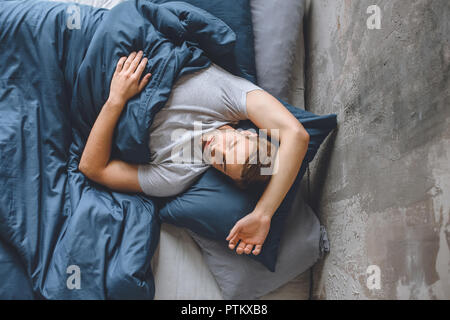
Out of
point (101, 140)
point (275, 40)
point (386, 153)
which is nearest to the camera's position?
point (386, 153)

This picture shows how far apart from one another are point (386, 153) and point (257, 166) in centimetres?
35

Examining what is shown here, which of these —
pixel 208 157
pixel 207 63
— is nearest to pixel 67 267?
pixel 208 157

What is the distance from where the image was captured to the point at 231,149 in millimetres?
926

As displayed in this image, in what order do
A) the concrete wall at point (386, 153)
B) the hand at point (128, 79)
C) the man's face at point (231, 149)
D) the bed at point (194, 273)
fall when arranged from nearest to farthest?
1. the concrete wall at point (386, 153)
2. the man's face at point (231, 149)
3. the hand at point (128, 79)
4. the bed at point (194, 273)

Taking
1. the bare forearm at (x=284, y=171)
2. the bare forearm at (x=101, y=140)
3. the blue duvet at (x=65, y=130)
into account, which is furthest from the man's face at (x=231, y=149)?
the bare forearm at (x=101, y=140)

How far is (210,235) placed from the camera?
107 centimetres

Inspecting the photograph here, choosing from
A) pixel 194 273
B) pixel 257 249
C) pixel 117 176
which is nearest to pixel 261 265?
pixel 257 249

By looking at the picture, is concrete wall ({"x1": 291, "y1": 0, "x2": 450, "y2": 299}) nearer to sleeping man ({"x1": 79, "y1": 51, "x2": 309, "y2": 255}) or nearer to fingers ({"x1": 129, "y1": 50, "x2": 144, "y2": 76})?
sleeping man ({"x1": 79, "y1": 51, "x2": 309, "y2": 255})

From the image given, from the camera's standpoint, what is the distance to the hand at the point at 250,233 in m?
1.00

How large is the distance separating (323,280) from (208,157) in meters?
0.60

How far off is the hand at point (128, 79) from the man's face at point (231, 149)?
296 mm

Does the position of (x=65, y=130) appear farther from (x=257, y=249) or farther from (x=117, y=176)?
(x=257, y=249)

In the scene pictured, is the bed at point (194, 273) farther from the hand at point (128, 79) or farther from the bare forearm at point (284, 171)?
the hand at point (128, 79)

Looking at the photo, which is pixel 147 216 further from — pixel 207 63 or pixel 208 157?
pixel 207 63
